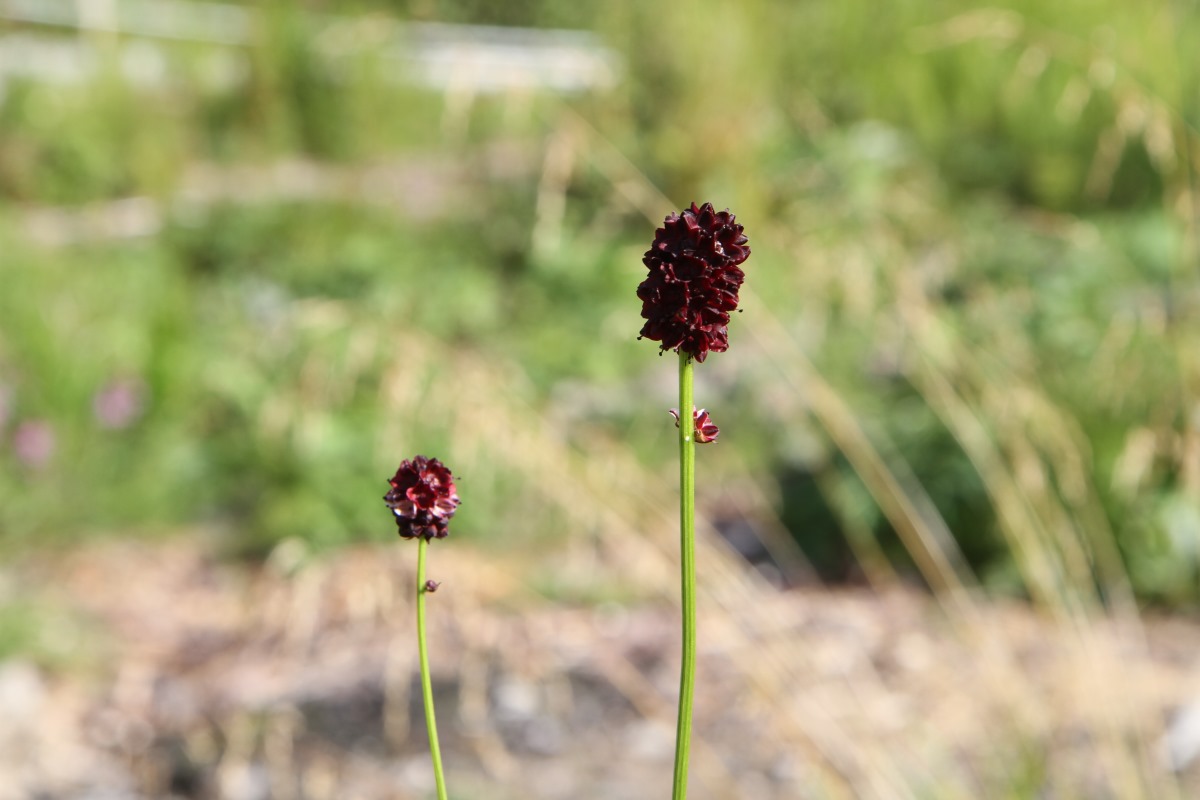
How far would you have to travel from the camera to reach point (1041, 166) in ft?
25.2

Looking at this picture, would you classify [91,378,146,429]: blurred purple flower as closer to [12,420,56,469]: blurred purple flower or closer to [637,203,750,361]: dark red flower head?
[12,420,56,469]: blurred purple flower

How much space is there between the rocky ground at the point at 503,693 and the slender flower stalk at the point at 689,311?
181 centimetres

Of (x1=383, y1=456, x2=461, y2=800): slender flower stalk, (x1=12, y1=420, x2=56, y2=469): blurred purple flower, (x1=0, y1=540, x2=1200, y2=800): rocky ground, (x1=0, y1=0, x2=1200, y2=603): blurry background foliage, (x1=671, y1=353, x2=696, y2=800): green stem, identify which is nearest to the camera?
(x1=671, y1=353, x2=696, y2=800): green stem

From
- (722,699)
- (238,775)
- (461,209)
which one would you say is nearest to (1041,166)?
(461,209)

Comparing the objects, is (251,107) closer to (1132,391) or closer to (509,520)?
(509,520)

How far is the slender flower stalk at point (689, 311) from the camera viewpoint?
600 mm

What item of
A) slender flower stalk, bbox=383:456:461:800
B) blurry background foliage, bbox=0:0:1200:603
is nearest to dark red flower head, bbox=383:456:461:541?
slender flower stalk, bbox=383:456:461:800

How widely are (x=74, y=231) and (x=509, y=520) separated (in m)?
4.39

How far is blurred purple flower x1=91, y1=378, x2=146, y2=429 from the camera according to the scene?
190 inches

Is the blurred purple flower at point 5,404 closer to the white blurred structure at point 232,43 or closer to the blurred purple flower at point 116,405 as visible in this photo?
the blurred purple flower at point 116,405

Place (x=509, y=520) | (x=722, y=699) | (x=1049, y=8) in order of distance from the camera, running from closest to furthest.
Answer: (x=722, y=699), (x=509, y=520), (x=1049, y=8)

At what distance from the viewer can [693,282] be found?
625 millimetres

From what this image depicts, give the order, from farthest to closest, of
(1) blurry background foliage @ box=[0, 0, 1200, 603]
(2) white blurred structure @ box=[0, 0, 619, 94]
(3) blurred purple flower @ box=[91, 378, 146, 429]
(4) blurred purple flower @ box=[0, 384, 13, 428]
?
1. (2) white blurred structure @ box=[0, 0, 619, 94]
2. (3) blurred purple flower @ box=[91, 378, 146, 429]
3. (4) blurred purple flower @ box=[0, 384, 13, 428]
4. (1) blurry background foliage @ box=[0, 0, 1200, 603]

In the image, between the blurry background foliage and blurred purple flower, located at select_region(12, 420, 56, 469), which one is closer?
the blurry background foliage
